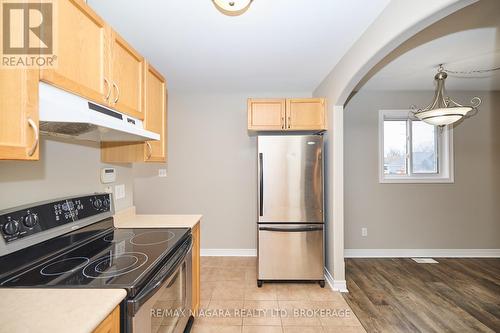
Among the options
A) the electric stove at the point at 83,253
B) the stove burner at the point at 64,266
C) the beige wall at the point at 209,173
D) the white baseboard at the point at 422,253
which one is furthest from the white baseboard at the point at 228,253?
the stove burner at the point at 64,266

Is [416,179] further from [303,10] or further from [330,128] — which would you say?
[303,10]

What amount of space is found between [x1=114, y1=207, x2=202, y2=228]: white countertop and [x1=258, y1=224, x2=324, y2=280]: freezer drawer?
102 cm

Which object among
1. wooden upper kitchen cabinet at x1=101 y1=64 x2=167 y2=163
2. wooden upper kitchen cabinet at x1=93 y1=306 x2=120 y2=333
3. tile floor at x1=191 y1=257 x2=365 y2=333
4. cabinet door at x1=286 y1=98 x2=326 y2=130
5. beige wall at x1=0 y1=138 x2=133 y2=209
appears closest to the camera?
wooden upper kitchen cabinet at x1=93 y1=306 x2=120 y2=333

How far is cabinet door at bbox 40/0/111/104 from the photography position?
1.04 metres

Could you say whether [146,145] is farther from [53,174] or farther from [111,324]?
[111,324]

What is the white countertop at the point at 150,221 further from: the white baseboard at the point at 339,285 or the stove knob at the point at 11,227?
the white baseboard at the point at 339,285

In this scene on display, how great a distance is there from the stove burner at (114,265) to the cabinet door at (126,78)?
0.86 meters

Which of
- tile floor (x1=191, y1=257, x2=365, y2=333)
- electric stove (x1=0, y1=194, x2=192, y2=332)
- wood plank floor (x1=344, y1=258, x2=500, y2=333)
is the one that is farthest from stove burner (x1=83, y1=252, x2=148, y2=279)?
wood plank floor (x1=344, y1=258, x2=500, y2=333)

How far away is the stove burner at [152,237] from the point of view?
60.0 inches

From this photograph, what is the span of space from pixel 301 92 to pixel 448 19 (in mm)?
1923

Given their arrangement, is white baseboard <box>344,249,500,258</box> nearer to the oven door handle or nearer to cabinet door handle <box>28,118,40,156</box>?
the oven door handle

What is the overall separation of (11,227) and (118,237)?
64 centimetres

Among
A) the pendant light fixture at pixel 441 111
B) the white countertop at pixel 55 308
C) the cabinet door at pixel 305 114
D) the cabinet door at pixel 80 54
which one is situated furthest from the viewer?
the cabinet door at pixel 305 114

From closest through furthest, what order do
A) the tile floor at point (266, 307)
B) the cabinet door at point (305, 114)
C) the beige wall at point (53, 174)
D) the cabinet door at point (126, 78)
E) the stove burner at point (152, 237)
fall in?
the beige wall at point (53, 174)
the cabinet door at point (126, 78)
the stove burner at point (152, 237)
the tile floor at point (266, 307)
the cabinet door at point (305, 114)
